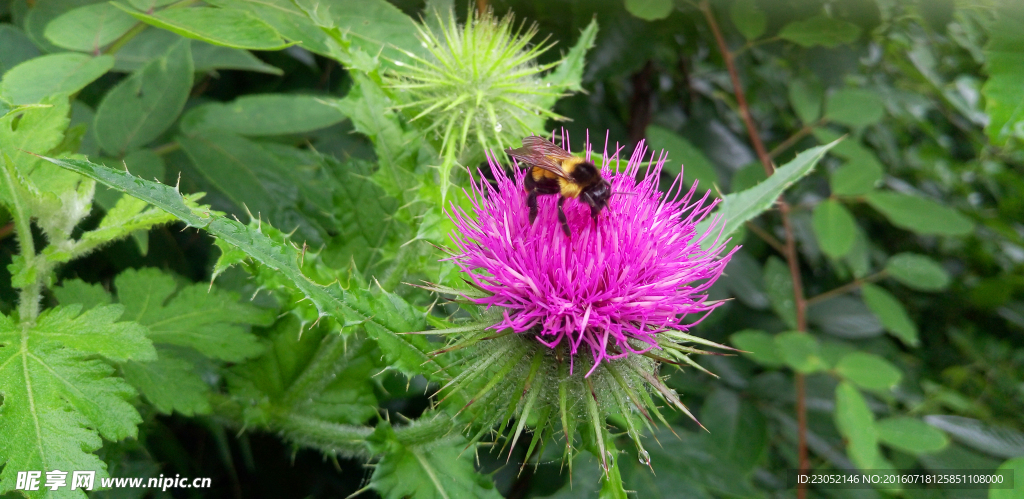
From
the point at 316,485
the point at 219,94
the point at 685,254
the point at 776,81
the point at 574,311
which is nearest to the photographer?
the point at 574,311

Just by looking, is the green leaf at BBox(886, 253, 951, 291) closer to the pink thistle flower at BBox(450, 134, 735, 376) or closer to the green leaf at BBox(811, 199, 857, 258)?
the green leaf at BBox(811, 199, 857, 258)

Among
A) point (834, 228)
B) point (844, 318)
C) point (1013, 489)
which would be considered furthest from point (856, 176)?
point (1013, 489)

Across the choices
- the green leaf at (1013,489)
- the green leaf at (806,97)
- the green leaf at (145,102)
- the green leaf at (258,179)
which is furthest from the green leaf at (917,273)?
the green leaf at (145,102)

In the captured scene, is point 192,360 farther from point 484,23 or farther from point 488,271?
point 484,23

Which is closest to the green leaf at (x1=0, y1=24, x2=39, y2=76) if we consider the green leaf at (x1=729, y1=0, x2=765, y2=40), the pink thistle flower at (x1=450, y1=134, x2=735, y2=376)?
the pink thistle flower at (x1=450, y1=134, x2=735, y2=376)

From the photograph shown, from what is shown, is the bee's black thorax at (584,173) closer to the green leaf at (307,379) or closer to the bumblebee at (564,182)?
the bumblebee at (564,182)

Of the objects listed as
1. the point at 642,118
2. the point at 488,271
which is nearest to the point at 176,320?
the point at 488,271
